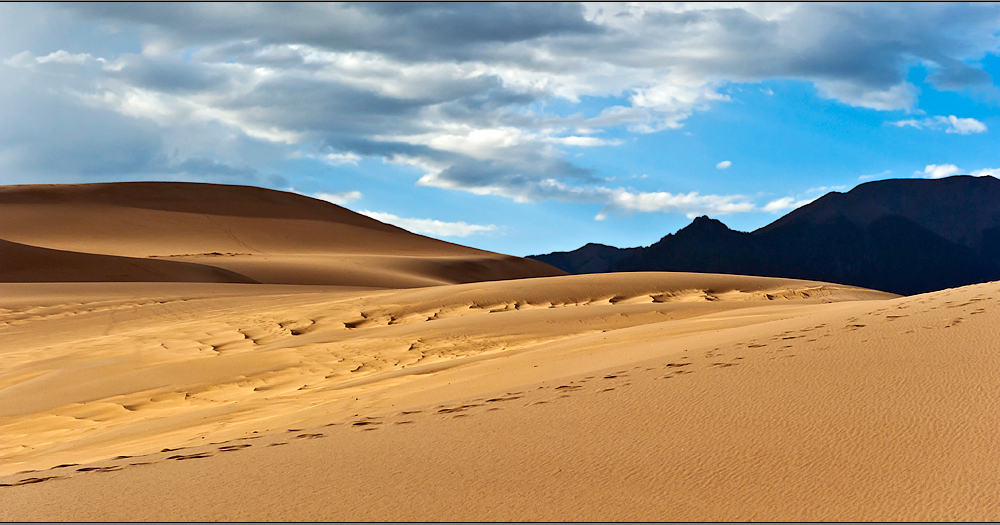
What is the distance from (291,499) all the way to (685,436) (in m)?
2.31

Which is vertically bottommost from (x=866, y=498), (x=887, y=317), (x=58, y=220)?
(x=866, y=498)

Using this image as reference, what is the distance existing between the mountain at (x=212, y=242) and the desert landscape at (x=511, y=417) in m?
16.5

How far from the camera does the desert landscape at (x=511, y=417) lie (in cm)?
351

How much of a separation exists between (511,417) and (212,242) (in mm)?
51518

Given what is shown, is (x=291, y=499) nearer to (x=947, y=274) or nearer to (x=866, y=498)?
(x=866, y=498)

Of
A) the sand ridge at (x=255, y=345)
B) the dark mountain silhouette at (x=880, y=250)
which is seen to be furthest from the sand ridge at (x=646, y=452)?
the dark mountain silhouette at (x=880, y=250)

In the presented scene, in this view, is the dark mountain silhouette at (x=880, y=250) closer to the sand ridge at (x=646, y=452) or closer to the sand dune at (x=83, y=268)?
the sand dune at (x=83, y=268)

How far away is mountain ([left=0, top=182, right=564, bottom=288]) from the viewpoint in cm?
2941

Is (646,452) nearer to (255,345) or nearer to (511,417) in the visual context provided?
(511,417)

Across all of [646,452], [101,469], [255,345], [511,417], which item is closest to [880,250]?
[255,345]

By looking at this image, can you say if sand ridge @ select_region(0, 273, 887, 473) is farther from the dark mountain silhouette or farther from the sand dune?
the dark mountain silhouette

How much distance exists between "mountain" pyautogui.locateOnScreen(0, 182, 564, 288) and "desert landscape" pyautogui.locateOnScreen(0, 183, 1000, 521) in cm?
1652

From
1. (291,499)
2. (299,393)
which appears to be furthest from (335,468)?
(299,393)

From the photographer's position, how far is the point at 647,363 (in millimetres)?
6707
